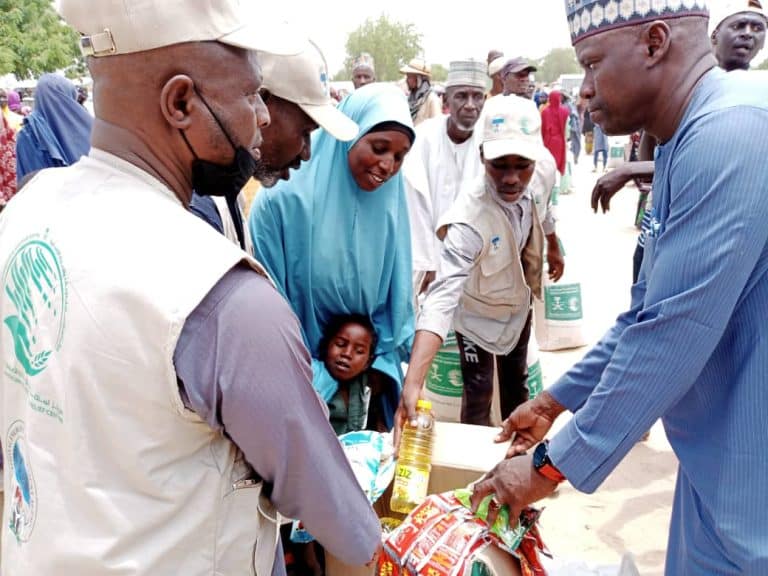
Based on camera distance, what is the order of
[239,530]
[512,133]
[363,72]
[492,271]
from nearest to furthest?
[239,530], [512,133], [492,271], [363,72]

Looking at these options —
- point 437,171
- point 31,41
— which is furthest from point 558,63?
point 437,171

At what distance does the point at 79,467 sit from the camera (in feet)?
3.00

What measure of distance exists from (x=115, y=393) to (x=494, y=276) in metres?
2.28

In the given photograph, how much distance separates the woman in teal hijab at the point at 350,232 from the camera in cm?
240

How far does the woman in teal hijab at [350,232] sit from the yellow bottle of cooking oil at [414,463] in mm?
405

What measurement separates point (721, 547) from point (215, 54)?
1405mm

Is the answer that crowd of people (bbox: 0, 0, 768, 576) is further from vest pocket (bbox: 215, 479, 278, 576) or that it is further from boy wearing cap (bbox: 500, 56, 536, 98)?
boy wearing cap (bbox: 500, 56, 536, 98)

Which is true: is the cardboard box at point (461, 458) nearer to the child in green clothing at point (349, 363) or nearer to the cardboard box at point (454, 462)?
the cardboard box at point (454, 462)

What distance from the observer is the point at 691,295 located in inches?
49.1

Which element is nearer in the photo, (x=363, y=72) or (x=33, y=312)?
(x=33, y=312)

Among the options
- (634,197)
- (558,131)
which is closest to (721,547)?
(558,131)

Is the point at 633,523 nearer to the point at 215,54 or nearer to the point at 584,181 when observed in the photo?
the point at 215,54

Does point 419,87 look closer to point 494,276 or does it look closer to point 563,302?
point 563,302

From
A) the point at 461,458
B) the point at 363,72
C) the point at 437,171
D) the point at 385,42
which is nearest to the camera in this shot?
the point at 461,458
